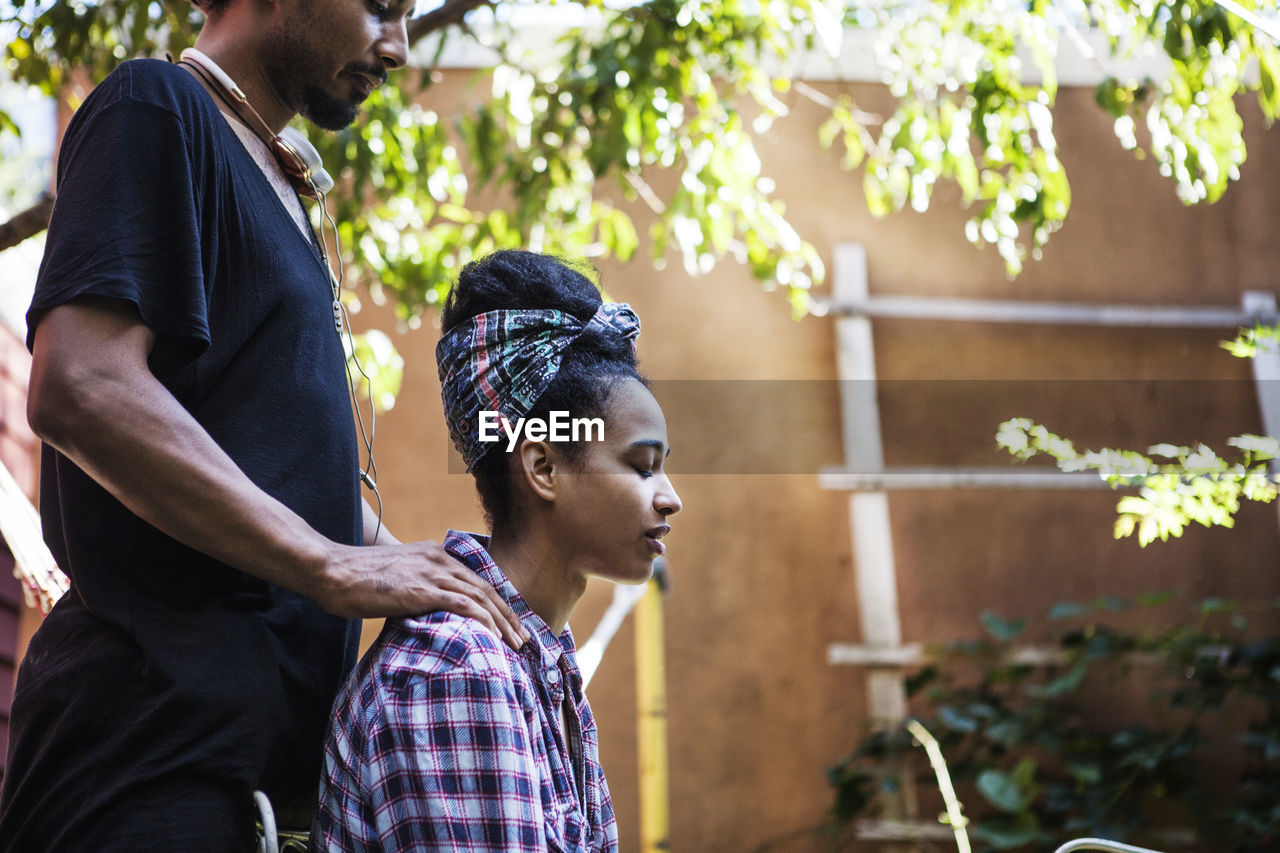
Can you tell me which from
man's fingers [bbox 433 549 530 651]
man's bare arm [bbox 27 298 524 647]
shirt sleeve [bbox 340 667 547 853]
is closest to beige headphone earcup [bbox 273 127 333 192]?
man's bare arm [bbox 27 298 524 647]

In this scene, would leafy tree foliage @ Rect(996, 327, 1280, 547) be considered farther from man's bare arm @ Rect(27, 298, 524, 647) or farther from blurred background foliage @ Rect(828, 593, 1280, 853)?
blurred background foliage @ Rect(828, 593, 1280, 853)

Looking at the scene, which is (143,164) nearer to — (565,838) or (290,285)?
(290,285)

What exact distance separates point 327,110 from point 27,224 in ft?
3.64

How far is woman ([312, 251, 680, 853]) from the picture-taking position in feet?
3.78

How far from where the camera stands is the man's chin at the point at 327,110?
1.43 meters

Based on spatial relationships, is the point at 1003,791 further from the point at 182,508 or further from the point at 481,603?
the point at 182,508

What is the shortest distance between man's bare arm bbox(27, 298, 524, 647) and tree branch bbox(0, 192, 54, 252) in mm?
1276

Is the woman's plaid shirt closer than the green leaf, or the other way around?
the woman's plaid shirt

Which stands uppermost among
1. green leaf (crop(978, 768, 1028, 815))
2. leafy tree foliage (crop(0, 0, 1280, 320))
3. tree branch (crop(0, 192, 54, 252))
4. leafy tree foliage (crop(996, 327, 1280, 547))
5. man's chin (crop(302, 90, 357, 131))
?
leafy tree foliage (crop(0, 0, 1280, 320))

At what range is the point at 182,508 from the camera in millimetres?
1071

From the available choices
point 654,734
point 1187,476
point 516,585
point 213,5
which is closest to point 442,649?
point 516,585

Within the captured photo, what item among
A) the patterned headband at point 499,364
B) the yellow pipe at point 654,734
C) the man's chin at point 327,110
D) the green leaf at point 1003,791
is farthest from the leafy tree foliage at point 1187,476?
the green leaf at point 1003,791

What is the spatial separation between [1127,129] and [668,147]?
1122 millimetres

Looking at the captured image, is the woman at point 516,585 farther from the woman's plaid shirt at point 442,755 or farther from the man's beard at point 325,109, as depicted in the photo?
the man's beard at point 325,109
